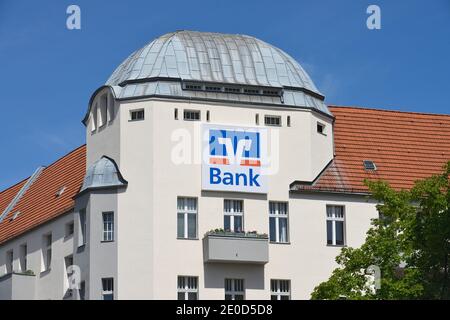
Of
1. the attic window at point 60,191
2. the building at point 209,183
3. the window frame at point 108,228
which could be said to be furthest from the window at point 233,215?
the attic window at point 60,191

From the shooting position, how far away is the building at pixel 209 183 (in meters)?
54.6

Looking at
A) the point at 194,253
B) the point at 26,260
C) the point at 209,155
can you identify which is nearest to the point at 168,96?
the point at 209,155

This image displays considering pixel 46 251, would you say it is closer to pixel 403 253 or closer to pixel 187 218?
pixel 187 218

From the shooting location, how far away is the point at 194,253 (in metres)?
54.6

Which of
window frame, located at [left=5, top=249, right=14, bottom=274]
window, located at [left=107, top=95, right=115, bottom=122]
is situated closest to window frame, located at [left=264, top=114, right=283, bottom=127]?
window, located at [left=107, top=95, right=115, bottom=122]

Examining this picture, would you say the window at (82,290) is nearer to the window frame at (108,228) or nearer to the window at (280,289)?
the window frame at (108,228)

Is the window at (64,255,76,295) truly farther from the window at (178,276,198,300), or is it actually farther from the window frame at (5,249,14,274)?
the window frame at (5,249,14,274)

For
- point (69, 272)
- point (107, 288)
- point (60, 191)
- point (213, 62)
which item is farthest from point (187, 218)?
point (60, 191)

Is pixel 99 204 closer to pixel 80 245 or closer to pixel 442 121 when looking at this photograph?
pixel 80 245

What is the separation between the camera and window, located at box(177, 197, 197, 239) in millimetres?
54938

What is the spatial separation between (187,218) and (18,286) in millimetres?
10301

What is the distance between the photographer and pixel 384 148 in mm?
61875
